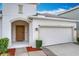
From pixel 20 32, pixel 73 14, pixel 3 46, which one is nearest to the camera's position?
pixel 3 46

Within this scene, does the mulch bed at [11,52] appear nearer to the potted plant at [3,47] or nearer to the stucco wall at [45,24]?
the potted plant at [3,47]

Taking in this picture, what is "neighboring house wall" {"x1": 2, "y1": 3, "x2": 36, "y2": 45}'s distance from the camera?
7.57 meters

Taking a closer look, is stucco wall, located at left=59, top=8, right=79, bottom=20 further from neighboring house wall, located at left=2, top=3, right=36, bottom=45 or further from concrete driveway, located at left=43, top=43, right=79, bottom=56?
neighboring house wall, located at left=2, top=3, right=36, bottom=45

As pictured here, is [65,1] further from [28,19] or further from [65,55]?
[65,55]

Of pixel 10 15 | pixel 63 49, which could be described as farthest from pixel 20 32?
pixel 63 49

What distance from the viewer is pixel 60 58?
6887mm

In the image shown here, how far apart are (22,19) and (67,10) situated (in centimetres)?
271

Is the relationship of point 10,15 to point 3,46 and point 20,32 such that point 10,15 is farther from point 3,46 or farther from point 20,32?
point 3,46

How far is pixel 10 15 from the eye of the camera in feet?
25.2

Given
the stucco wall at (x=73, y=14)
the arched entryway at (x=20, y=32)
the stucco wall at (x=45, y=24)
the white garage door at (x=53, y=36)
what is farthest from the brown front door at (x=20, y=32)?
the stucco wall at (x=73, y=14)

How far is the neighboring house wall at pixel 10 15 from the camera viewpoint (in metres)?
7.57

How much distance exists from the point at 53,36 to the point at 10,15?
9.09 feet

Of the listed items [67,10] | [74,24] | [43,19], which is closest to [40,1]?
[43,19]

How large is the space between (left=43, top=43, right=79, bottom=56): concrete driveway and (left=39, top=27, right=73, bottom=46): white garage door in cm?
27
